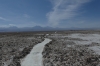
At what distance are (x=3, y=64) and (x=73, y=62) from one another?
8.68 metres

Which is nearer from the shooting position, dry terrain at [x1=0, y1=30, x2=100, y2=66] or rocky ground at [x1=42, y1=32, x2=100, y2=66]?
rocky ground at [x1=42, y1=32, x2=100, y2=66]

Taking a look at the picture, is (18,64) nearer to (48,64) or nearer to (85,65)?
(48,64)

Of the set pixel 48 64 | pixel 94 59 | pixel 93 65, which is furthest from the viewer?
pixel 94 59

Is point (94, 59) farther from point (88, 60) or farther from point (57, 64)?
point (57, 64)

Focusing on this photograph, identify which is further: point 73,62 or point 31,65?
point 73,62

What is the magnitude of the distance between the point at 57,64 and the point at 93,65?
13.6ft

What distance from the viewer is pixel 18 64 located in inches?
554

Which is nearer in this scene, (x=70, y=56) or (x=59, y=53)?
(x=70, y=56)

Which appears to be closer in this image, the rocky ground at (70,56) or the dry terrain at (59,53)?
the rocky ground at (70,56)

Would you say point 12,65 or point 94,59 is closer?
point 12,65

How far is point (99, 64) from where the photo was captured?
537 inches

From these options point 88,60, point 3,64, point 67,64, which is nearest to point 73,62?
point 67,64

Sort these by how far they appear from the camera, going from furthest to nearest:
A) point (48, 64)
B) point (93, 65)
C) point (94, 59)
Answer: point (94, 59) < point (48, 64) < point (93, 65)

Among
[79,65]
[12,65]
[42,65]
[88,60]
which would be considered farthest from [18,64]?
[88,60]
